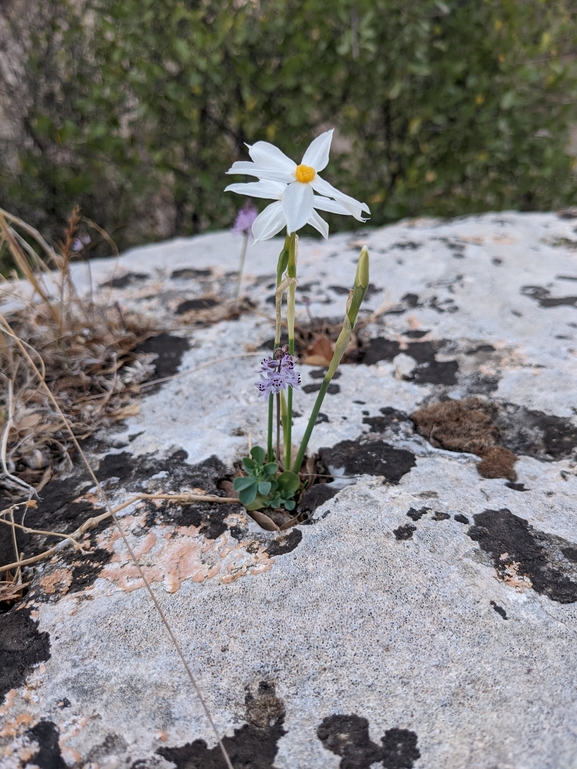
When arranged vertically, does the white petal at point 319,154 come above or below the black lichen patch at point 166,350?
above

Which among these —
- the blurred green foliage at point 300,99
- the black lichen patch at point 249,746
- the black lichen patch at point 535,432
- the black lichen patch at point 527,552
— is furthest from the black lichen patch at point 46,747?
the blurred green foliage at point 300,99

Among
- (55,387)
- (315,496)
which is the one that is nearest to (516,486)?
(315,496)

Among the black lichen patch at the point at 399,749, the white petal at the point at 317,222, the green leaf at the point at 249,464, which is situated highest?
the white petal at the point at 317,222

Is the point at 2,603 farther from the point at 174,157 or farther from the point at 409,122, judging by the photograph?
the point at 409,122

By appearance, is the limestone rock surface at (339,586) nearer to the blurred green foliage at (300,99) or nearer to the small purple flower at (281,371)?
the small purple flower at (281,371)

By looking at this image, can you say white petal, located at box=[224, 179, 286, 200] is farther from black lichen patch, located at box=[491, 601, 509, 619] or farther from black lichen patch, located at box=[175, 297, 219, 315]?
black lichen patch, located at box=[175, 297, 219, 315]

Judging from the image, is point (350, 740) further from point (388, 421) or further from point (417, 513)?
point (388, 421)
